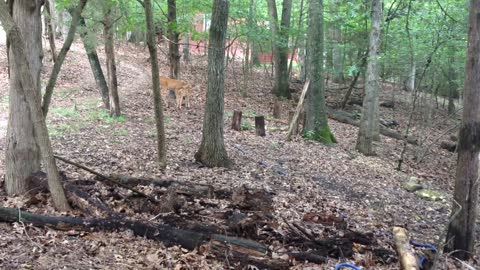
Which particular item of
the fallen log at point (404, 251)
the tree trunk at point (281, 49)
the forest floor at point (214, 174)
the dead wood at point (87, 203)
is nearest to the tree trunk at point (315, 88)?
the forest floor at point (214, 174)

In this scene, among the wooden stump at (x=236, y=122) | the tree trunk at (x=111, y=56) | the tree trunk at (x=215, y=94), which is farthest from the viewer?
the wooden stump at (x=236, y=122)

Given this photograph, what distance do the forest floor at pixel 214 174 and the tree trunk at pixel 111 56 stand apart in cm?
54

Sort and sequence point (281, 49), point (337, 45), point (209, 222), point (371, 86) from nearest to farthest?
point (209, 222), point (371, 86), point (337, 45), point (281, 49)

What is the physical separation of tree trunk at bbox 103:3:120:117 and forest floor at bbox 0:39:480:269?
542mm

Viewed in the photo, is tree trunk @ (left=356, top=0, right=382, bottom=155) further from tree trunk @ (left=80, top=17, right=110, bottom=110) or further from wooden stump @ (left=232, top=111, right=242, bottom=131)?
tree trunk @ (left=80, top=17, right=110, bottom=110)

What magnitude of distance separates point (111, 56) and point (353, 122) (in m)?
10.3

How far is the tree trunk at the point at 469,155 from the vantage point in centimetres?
538

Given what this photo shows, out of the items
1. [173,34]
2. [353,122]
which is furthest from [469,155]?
[353,122]

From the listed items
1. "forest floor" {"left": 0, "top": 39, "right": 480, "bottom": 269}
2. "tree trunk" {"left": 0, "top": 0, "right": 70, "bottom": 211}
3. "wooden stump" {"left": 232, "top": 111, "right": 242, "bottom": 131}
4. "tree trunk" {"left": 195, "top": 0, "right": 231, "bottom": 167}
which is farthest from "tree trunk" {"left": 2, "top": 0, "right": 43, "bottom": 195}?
"wooden stump" {"left": 232, "top": 111, "right": 242, "bottom": 131}

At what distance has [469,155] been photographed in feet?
18.0

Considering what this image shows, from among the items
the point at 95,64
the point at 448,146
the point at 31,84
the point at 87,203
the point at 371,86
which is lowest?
the point at 448,146

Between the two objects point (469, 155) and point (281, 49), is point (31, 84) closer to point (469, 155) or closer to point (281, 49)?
point (469, 155)

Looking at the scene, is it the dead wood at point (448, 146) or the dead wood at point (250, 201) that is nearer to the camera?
the dead wood at point (250, 201)

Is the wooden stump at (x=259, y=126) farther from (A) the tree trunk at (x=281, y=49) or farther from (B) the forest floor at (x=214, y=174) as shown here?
(A) the tree trunk at (x=281, y=49)
